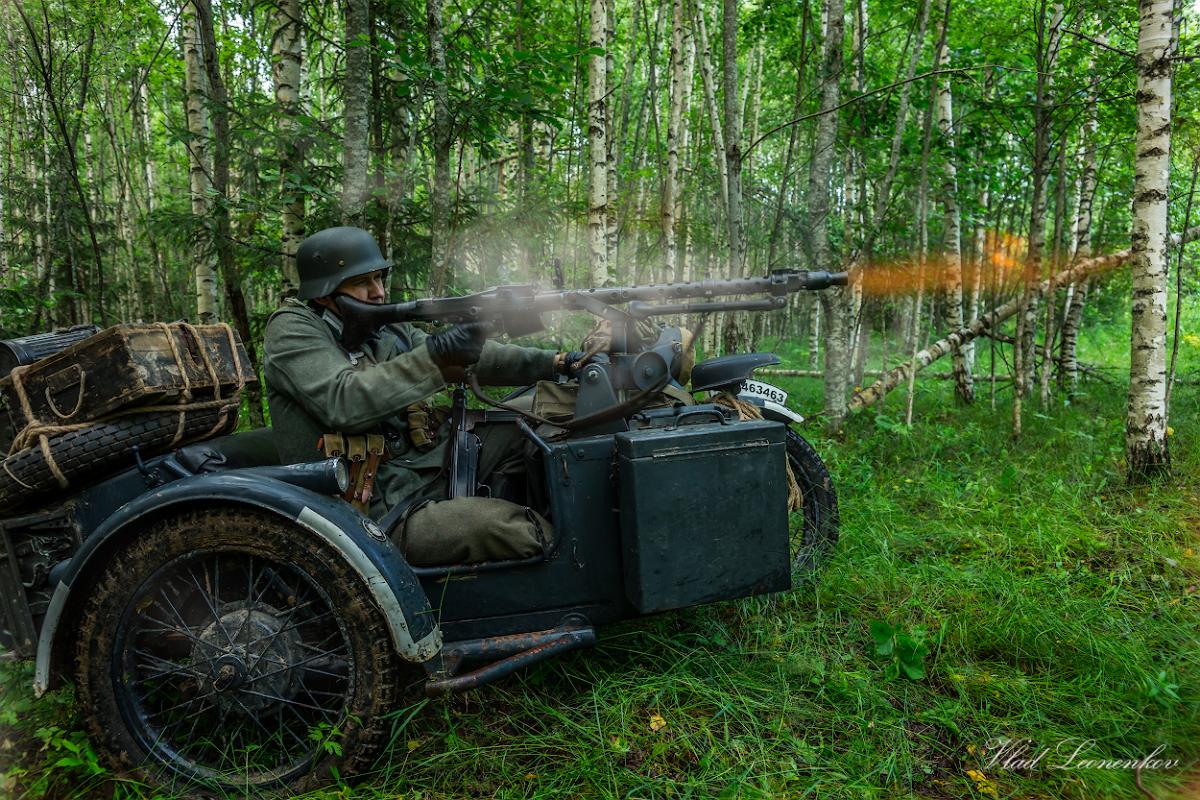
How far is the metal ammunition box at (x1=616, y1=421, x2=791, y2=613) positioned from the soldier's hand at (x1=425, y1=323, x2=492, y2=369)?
25.9 inches

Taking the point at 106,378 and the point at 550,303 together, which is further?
the point at 550,303

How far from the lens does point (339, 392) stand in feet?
8.23

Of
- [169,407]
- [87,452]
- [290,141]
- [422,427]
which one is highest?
[290,141]

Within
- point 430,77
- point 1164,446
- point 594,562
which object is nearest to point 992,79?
point 1164,446

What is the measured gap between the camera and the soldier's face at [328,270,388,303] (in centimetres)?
290

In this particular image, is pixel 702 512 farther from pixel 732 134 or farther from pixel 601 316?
pixel 732 134

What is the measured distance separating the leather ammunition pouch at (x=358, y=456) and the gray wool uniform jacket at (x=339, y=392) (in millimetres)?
37

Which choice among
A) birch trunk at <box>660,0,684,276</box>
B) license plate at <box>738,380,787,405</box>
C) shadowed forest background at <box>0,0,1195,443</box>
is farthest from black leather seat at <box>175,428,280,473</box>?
birch trunk at <box>660,0,684,276</box>

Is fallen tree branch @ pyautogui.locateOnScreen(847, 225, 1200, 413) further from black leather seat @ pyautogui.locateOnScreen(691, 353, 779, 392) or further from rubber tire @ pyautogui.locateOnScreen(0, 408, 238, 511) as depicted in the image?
rubber tire @ pyautogui.locateOnScreen(0, 408, 238, 511)

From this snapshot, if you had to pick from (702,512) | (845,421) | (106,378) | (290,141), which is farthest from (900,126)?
(106,378)

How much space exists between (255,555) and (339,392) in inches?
24.7

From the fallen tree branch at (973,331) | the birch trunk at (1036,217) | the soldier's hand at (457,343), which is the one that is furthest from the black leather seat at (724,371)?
the fallen tree branch at (973,331)

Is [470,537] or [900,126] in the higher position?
[900,126]

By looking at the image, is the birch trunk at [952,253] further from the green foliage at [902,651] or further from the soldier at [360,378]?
the soldier at [360,378]
